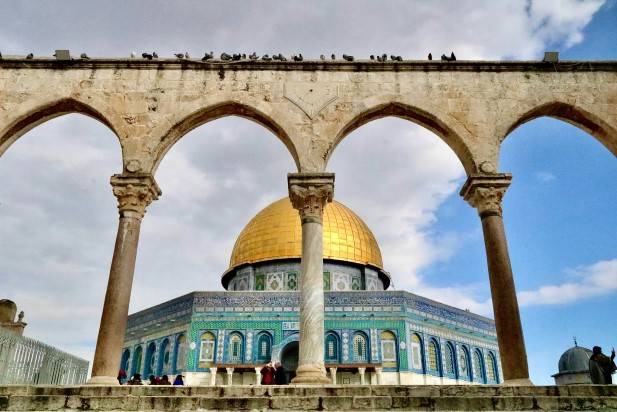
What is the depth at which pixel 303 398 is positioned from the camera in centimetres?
538

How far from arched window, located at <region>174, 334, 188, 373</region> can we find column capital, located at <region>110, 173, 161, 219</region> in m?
15.5

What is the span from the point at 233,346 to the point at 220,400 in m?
18.1

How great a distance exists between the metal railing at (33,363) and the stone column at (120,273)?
2.96 metres

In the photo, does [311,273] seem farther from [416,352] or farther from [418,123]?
[416,352]

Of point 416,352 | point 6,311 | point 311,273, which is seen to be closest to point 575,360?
point 416,352

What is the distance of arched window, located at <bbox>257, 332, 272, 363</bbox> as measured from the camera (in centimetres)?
2238

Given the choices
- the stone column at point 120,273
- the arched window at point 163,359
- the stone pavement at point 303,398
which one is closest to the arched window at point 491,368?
the arched window at point 163,359

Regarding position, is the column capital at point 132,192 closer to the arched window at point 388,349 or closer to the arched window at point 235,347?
the arched window at point 235,347

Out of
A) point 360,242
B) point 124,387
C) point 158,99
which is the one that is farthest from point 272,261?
point 124,387

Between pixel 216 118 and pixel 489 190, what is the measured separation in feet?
17.4

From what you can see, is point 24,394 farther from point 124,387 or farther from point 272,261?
→ point 272,261

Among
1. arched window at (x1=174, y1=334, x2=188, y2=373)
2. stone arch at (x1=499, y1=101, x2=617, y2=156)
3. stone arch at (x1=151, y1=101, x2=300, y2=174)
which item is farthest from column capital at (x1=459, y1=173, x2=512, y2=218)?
arched window at (x1=174, y1=334, x2=188, y2=373)

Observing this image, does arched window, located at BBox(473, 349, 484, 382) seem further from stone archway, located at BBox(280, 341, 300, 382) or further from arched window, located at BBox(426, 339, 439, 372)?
stone archway, located at BBox(280, 341, 300, 382)

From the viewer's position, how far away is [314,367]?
7.54 metres
